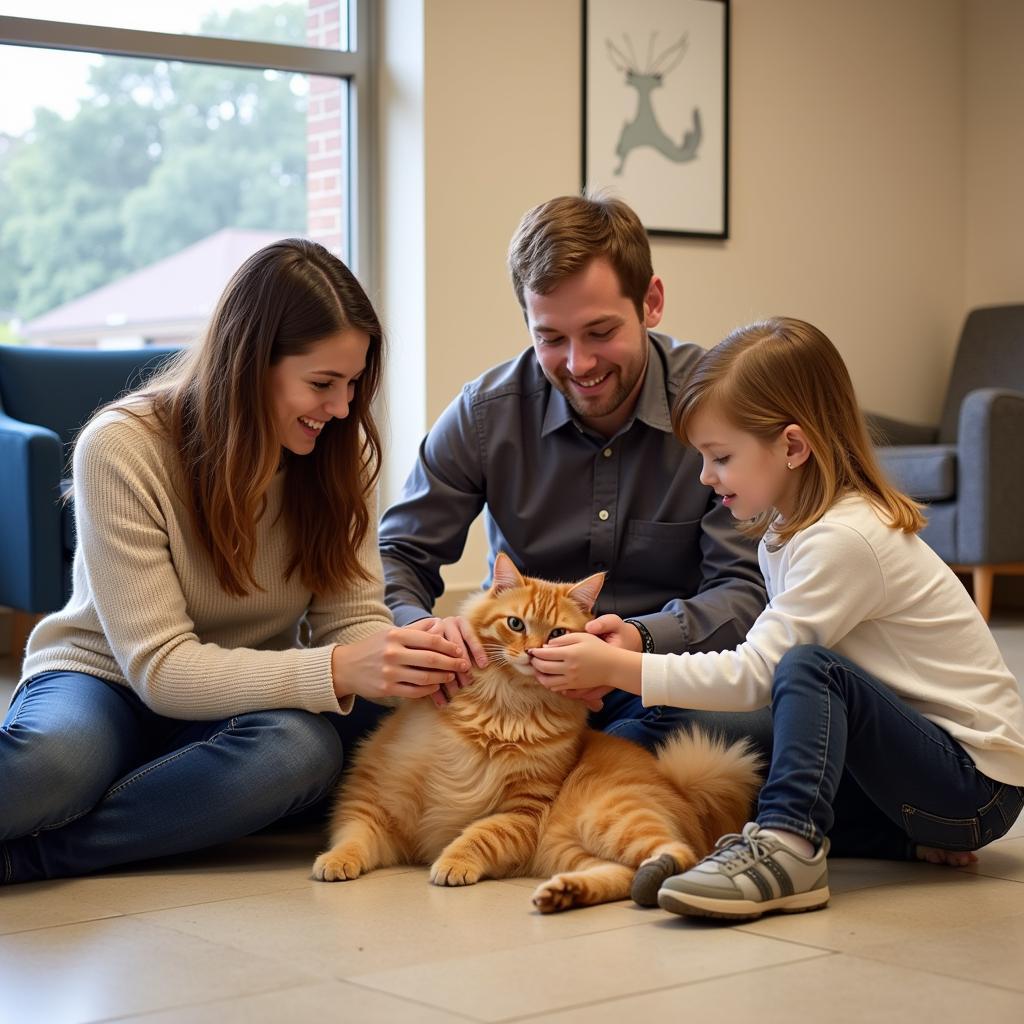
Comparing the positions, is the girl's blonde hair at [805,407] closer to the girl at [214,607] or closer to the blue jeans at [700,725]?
the blue jeans at [700,725]

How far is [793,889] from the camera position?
1643mm

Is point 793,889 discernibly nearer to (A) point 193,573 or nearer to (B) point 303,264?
(A) point 193,573

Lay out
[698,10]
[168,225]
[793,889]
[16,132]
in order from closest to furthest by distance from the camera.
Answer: [793,889]
[16,132]
[168,225]
[698,10]

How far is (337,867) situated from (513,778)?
269 mm

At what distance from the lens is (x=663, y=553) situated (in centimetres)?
233

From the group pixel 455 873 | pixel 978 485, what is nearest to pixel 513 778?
pixel 455 873

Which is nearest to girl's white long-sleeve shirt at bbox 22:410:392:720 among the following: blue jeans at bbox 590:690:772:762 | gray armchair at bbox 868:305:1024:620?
blue jeans at bbox 590:690:772:762

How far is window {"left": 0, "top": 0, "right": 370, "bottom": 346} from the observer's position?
457 centimetres

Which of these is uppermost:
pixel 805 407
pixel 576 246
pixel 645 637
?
pixel 576 246

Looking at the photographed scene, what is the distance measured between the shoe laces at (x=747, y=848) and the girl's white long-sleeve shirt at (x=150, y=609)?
589mm

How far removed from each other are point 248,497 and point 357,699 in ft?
1.35

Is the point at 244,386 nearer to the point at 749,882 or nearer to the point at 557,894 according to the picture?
the point at 557,894

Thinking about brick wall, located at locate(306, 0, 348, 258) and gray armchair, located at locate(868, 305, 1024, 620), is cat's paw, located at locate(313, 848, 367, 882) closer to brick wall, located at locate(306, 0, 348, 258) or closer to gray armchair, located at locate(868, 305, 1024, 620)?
gray armchair, located at locate(868, 305, 1024, 620)

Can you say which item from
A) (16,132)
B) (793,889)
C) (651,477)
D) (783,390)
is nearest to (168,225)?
(16,132)
